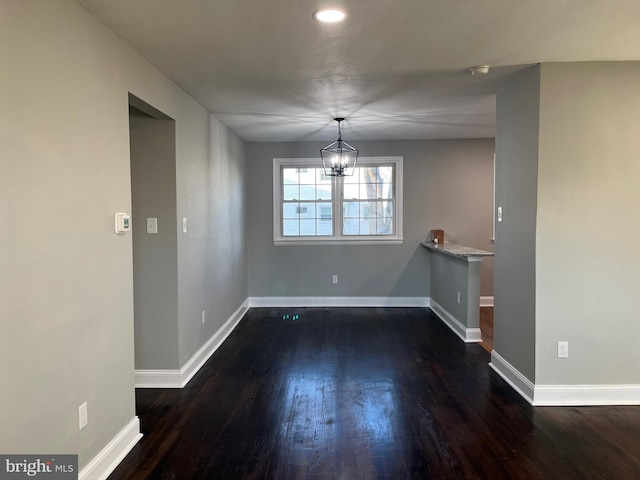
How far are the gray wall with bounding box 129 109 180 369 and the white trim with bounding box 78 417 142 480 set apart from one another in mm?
820

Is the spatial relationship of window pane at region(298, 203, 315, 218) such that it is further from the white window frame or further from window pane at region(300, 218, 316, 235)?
the white window frame

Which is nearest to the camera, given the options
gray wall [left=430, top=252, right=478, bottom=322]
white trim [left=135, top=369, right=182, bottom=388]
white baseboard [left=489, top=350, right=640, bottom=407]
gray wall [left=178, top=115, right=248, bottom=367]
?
white baseboard [left=489, top=350, right=640, bottom=407]

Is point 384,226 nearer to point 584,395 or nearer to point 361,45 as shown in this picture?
point 584,395

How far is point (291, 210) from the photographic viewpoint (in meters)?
6.21

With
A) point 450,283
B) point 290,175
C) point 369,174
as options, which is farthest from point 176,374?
point 369,174

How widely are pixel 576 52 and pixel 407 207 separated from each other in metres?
3.47

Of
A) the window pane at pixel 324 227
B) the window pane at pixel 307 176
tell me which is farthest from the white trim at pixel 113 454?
the window pane at pixel 307 176

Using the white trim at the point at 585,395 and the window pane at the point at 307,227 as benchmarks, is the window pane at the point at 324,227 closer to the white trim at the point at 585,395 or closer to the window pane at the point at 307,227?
the window pane at the point at 307,227

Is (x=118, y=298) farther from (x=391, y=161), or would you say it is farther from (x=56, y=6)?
(x=391, y=161)

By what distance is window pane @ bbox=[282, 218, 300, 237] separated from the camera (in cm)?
622

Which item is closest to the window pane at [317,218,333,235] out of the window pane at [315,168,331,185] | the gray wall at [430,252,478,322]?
the window pane at [315,168,331,185]

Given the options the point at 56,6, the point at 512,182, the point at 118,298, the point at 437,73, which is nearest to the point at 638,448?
the point at 512,182

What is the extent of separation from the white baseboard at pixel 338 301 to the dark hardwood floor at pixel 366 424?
75.9 inches

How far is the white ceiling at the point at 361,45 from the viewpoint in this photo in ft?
6.72
